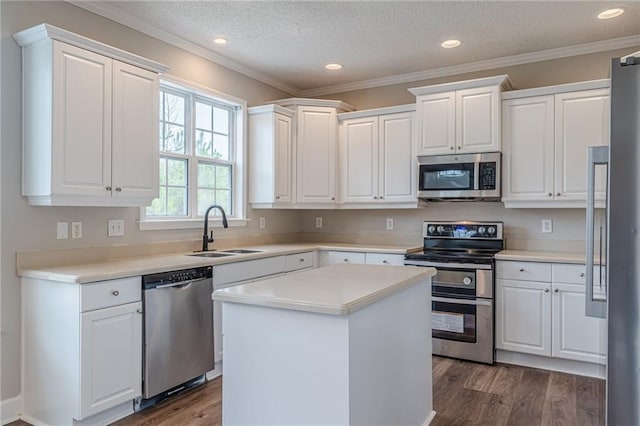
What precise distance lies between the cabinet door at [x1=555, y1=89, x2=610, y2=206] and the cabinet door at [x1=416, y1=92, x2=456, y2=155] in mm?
838

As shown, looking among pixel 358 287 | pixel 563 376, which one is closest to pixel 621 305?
pixel 358 287

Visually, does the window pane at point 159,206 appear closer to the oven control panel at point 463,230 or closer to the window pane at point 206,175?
the window pane at point 206,175

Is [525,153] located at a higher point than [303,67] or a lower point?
lower

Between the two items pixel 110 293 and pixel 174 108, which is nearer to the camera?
pixel 110 293

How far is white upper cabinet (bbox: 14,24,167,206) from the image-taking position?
248cm

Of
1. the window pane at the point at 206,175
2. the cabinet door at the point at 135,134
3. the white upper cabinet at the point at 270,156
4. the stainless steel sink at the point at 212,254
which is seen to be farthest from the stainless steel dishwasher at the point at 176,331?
the white upper cabinet at the point at 270,156

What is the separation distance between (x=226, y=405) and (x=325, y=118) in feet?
10.9

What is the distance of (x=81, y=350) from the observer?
7.58 feet

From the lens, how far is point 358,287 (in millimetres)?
1895

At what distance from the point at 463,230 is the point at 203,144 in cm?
255

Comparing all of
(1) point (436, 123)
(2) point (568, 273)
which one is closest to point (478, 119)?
(1) point (436, 123)

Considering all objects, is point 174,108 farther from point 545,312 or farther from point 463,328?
point 545,312

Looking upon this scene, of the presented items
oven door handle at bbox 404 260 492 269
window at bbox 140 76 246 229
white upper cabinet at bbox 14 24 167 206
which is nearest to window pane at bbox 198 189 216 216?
window at bbox 140 76 246 229

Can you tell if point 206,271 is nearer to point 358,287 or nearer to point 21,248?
point 21,248
